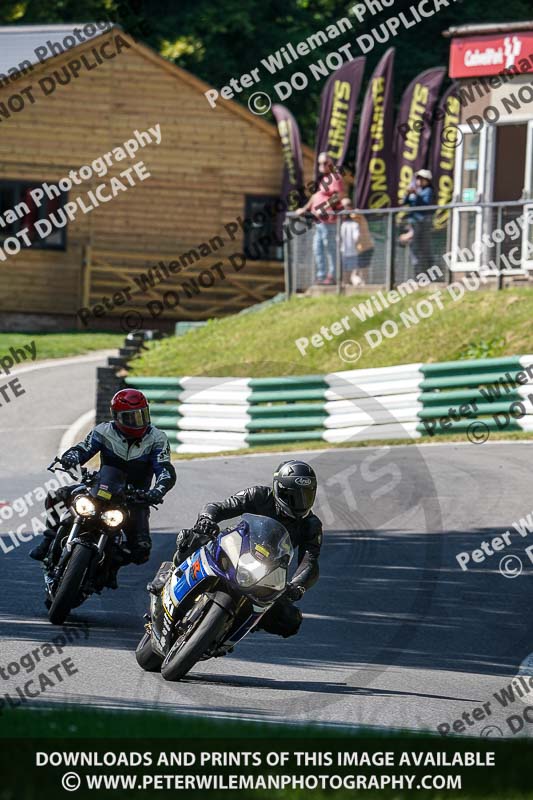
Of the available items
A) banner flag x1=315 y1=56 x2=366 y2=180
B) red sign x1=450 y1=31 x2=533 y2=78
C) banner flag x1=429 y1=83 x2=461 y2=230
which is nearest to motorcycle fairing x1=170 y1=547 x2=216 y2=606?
red sign x1=450 y1=31 x2=533 y2=78

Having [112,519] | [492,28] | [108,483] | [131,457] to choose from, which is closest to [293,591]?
[112,519]

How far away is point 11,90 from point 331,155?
10.7 m

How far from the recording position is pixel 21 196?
38.0 meters

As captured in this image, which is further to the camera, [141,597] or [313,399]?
[313,399]

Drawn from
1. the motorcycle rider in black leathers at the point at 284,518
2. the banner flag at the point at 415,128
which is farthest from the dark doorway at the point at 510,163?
the motorcycle rider in black leathers at the point at 284,518

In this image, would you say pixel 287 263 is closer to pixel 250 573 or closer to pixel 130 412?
pixel 130 412

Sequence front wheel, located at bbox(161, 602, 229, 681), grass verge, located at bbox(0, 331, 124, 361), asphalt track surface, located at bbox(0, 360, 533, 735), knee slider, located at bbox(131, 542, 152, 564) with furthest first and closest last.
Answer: grass verge, located at bbox(0, 331, 124, 361), knee slider, located at bbox(131, 542, 152, 564), asphalt track surface, located at bbox(0, 360, 533, 735), front wheel, located at bbox(161, 602, 229, 681)

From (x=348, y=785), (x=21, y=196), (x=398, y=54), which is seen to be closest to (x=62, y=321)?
(x=21, y=196)

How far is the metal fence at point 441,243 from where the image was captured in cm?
2228

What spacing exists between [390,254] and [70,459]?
1386 cm

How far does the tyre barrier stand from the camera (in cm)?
2000

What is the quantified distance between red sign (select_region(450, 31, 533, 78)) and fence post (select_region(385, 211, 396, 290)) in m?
4.06

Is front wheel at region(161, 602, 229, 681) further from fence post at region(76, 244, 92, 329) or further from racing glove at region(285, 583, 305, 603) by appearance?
fence post at region(76, 244, 92, 329)

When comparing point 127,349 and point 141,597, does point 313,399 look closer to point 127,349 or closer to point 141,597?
point 127,349
